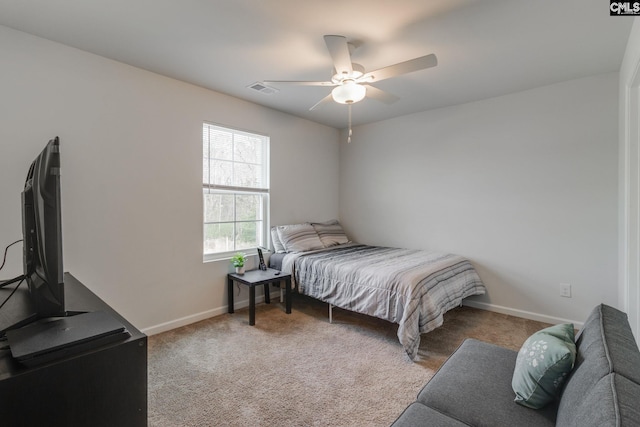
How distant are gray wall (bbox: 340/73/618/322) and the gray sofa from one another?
78.3 inches

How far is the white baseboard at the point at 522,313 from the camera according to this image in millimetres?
3125

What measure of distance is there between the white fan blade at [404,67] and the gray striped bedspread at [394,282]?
1.62 meters

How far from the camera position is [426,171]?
13.3 ft

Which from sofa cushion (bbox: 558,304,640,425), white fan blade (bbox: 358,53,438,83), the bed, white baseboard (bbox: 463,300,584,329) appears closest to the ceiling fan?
white fan blade (bbox: 358,53,438,83)

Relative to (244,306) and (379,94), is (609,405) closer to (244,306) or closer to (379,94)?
(379,94)

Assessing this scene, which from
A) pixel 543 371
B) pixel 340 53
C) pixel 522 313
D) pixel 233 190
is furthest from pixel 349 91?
pixel 522 313

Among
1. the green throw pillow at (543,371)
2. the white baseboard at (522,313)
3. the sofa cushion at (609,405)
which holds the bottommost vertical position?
the white baseboard at (522,313)

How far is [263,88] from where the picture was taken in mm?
3223

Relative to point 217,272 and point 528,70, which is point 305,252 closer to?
point 217,272

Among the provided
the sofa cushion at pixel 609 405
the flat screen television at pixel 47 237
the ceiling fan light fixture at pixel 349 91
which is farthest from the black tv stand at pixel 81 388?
the ceiling fan light fixture at pixel 349 91

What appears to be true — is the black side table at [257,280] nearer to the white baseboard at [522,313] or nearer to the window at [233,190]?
the window at [233,190]

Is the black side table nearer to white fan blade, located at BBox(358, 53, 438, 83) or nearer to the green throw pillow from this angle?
white fan blade, located at BBox(358, 53, 438, 83)

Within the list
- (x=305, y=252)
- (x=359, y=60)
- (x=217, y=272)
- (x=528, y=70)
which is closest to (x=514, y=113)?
(x=528, y=70)

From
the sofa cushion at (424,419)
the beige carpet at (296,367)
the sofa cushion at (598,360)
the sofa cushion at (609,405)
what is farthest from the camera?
the beige carpet at (296,367)
